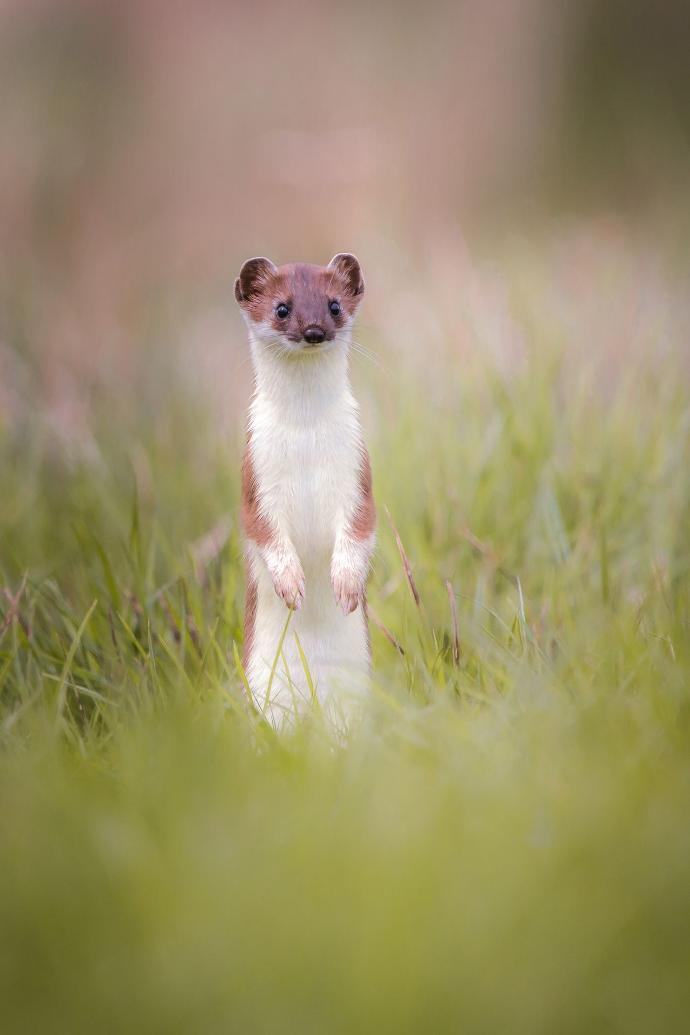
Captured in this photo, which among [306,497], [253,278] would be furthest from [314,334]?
[306,497]

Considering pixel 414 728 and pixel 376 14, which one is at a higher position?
pixel 376 14

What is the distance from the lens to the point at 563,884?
68.5 inches

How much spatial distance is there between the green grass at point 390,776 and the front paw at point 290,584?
235mm

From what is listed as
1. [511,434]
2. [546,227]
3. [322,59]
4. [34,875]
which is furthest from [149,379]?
[322,59]

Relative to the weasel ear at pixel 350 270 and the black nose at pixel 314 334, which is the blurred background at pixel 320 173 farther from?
the black nose at pixel 314 334

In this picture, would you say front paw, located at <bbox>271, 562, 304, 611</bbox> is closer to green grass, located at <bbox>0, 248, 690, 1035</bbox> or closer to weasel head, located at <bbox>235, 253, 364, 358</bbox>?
green grass, located at <bbox>0, 248, 690, 1035</bbox>

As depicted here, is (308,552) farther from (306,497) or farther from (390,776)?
(390,776)

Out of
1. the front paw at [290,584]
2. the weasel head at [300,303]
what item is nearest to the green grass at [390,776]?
the front paw at [290,584]

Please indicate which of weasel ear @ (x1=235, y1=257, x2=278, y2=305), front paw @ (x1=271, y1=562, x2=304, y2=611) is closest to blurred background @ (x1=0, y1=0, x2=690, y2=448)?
weasel ear @ (x1=235, y1=257, x2=278, y2=305)

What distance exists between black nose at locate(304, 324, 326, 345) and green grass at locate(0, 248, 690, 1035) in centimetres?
74

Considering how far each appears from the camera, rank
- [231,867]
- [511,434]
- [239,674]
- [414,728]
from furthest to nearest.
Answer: [511,434], [239,674], [414,728], [231,867]

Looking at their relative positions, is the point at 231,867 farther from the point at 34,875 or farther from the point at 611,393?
the point at 611,393

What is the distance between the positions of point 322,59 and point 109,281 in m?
3.22

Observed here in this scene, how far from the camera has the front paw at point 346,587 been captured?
2.64 m
